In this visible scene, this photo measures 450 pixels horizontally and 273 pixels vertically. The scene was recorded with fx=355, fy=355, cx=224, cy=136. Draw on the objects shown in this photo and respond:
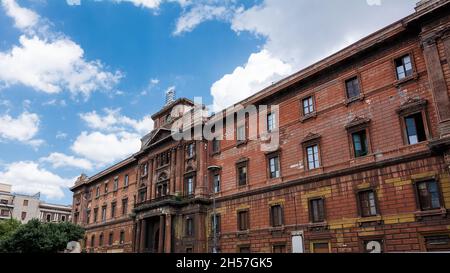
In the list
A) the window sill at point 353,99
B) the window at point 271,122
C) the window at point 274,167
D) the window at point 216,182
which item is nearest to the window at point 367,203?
the window sill at point 353,99

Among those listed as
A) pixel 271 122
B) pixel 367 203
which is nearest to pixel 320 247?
pixel 367 203

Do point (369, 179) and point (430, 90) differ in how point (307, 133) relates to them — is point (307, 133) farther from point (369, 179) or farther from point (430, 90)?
point (430, 90)

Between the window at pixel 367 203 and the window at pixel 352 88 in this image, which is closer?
the window at pixel 367 203

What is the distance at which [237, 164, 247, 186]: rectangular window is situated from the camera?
27.9 m

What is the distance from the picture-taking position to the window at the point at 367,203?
19688 mm

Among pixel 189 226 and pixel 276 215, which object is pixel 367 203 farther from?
pixel 189 226

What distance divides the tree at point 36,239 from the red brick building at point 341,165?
8396 millimetres

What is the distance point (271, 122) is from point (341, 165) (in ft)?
23.4

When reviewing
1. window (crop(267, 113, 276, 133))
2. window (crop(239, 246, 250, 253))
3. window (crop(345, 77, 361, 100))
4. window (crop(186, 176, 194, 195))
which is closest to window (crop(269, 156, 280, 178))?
window (crop(267, 113, 276, 133))

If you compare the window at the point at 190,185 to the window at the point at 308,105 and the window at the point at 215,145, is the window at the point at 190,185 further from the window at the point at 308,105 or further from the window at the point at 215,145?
the window at the point at 308,105

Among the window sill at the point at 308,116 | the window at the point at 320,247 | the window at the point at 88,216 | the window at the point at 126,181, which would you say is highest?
the window at the point at 126,181
